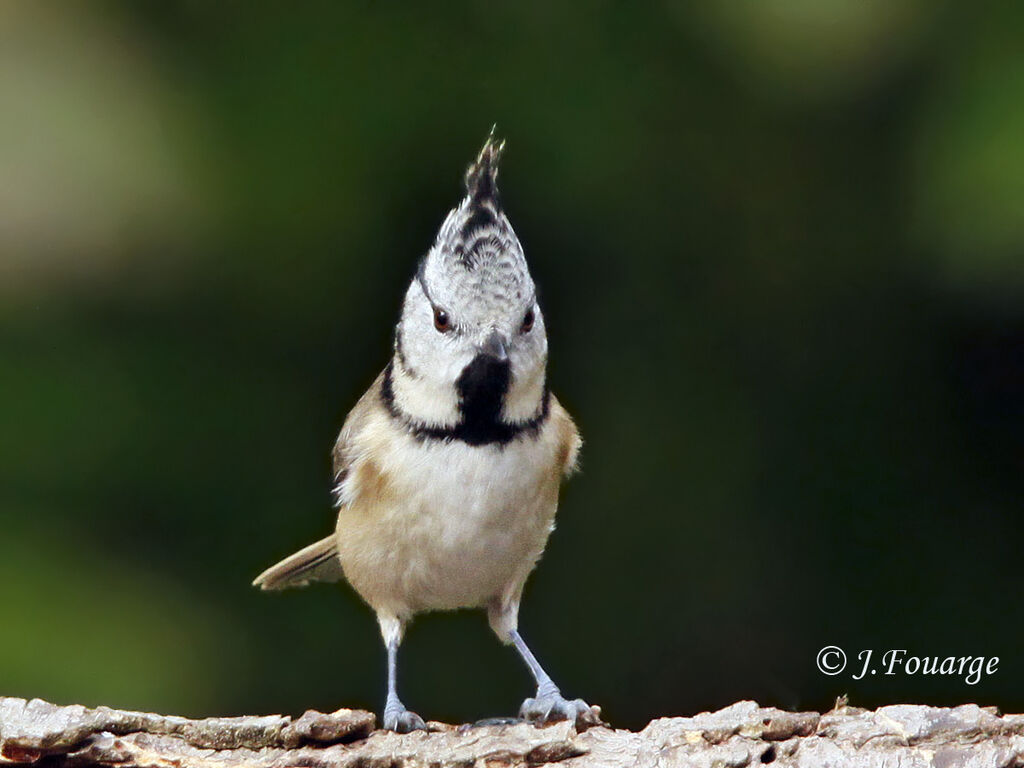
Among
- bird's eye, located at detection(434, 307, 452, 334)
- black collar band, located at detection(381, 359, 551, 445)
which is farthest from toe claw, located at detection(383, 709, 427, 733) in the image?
bird's eye, located at detection(434, 307, 452, 334)

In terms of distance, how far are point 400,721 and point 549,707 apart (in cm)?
36

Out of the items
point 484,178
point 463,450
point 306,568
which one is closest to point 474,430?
point 463,450

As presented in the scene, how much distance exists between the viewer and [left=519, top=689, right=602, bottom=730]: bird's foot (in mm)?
→ 3209

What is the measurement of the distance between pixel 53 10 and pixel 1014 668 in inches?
146

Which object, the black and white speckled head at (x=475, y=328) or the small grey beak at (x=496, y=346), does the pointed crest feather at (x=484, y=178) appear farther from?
the small grey beak at (x=496, y=346)

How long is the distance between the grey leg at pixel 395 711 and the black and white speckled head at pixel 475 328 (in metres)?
0.67

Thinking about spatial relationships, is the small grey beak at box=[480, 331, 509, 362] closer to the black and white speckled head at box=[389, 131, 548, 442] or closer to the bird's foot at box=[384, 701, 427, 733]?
the black and white speckled head at box=[389, 131, 548, 442]

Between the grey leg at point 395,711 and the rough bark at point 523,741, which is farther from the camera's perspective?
the grey leg at point 395,711

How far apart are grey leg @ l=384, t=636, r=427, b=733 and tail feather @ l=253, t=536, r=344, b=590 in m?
0.47

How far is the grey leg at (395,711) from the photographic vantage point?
3.29 meters

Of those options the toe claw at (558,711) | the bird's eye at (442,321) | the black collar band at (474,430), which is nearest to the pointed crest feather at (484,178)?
the bird's eye at (442,321)

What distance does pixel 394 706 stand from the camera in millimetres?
3471

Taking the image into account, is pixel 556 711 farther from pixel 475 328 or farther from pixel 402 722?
pixel 475 328

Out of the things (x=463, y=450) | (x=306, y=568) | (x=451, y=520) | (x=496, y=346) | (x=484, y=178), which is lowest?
(x=306, y=568)
